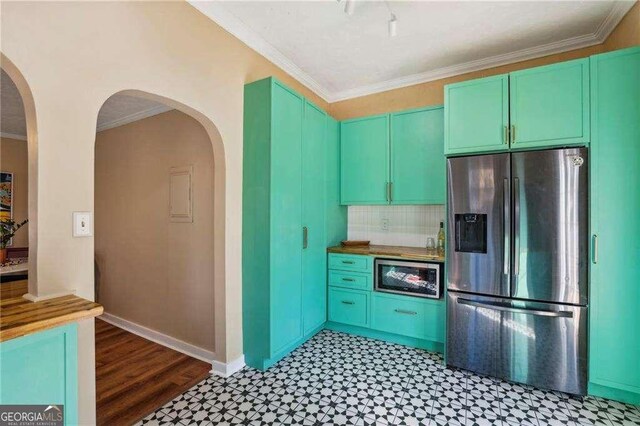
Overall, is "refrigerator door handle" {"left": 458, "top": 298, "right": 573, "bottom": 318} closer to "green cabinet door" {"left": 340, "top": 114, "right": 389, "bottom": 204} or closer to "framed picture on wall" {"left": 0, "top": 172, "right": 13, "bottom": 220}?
"green cabinet door" {"left": 340, "top": 114, "right": 389, "bottom": 204}

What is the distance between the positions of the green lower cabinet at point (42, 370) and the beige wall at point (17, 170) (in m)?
4.58

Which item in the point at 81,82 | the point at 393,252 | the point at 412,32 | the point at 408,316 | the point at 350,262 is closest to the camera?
the point at 81,82

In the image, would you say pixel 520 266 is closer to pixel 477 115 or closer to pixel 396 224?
pixel 477 115

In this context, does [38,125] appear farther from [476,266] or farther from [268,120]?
[476,266]

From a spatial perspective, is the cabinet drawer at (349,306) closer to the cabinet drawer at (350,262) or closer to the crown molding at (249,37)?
the cabinet drawer at (350,262)

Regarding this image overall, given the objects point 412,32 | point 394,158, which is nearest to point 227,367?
point 394,158

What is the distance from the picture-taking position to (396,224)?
11.3ft

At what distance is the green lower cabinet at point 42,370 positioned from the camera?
3.23ft

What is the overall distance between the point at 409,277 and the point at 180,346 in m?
2.36

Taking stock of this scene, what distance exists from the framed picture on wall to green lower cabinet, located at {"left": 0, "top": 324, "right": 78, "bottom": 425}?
4717 mm

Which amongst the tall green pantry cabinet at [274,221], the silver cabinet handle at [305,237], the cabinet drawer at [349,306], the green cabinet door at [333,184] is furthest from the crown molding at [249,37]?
the cabinet drawer at [349,306]

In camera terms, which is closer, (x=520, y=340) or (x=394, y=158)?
(x=520, y=340)

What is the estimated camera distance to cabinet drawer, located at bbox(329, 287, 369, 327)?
3.02 meters

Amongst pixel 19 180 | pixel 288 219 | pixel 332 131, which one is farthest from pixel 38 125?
pixel 19 180
